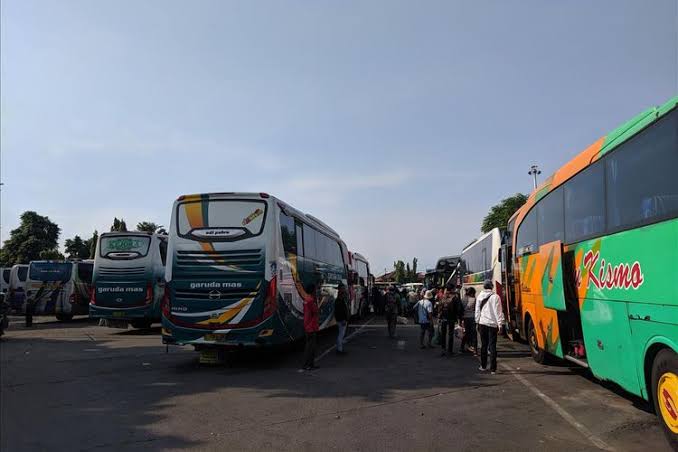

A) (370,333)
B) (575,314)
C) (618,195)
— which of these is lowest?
(370,333)

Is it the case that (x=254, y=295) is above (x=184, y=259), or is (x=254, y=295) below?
below

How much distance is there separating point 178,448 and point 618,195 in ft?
20.1

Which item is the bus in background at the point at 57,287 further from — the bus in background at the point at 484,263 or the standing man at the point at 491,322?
the standing man at the point at 491,322

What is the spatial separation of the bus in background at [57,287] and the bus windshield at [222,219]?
15.1m

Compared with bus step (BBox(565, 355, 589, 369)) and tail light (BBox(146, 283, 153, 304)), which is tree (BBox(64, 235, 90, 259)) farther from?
bus step (BBox(565, 355, 589, 369))

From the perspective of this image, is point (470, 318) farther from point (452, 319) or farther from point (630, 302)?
point (630, 302)

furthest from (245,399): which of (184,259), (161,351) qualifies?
(161,351)

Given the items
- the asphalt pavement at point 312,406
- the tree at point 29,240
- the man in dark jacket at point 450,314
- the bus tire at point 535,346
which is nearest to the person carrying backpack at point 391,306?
the man in dark jacket at point 450,314

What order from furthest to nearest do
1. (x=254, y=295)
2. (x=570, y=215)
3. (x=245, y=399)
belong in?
(x=254, y=295) → (x=570, y=215) → (x=245, y=399)

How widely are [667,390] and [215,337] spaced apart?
26.7 feet

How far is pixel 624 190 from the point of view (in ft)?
21.1

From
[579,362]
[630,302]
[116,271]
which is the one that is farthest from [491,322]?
[116,271]

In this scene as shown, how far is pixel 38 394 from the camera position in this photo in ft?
28.1

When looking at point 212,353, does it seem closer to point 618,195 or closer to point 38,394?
point 38,394
